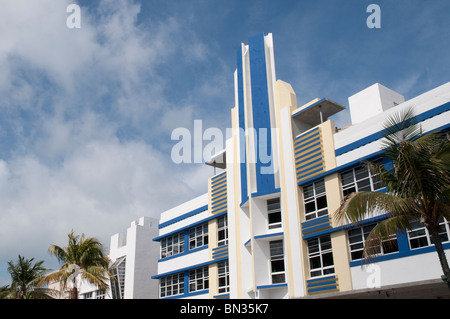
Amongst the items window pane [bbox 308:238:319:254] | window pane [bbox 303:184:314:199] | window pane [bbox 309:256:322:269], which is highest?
window pane [bbox 303:184:314:199]

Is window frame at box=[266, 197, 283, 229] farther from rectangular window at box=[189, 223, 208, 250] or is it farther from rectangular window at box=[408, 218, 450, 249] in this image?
rectangular window at box=[408, 218, 450, 249]

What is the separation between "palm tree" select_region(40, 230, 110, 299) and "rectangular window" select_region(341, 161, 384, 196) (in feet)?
51.2

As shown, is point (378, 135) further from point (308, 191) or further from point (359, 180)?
point (308, 191)

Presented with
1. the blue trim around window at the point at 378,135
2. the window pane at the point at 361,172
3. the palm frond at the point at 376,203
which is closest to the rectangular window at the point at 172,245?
the blue trim around window at the point at 378,135

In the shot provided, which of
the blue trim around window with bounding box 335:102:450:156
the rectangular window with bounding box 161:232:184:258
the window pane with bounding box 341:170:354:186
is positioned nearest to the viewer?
the blue trim around window with bounding box 335:102:450:156

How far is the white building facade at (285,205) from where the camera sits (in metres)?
19.6

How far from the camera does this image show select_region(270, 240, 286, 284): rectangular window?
24.5 m

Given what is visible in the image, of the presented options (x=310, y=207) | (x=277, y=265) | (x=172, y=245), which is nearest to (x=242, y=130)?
(x=310, y=207)

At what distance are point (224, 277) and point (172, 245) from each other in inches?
271

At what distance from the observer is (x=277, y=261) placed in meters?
25.0

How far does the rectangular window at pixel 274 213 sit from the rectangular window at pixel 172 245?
967 centimetres

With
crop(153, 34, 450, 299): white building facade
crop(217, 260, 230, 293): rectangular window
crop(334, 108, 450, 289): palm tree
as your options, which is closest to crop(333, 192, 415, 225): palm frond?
crop(334, 108, 450, 289): palm tree
